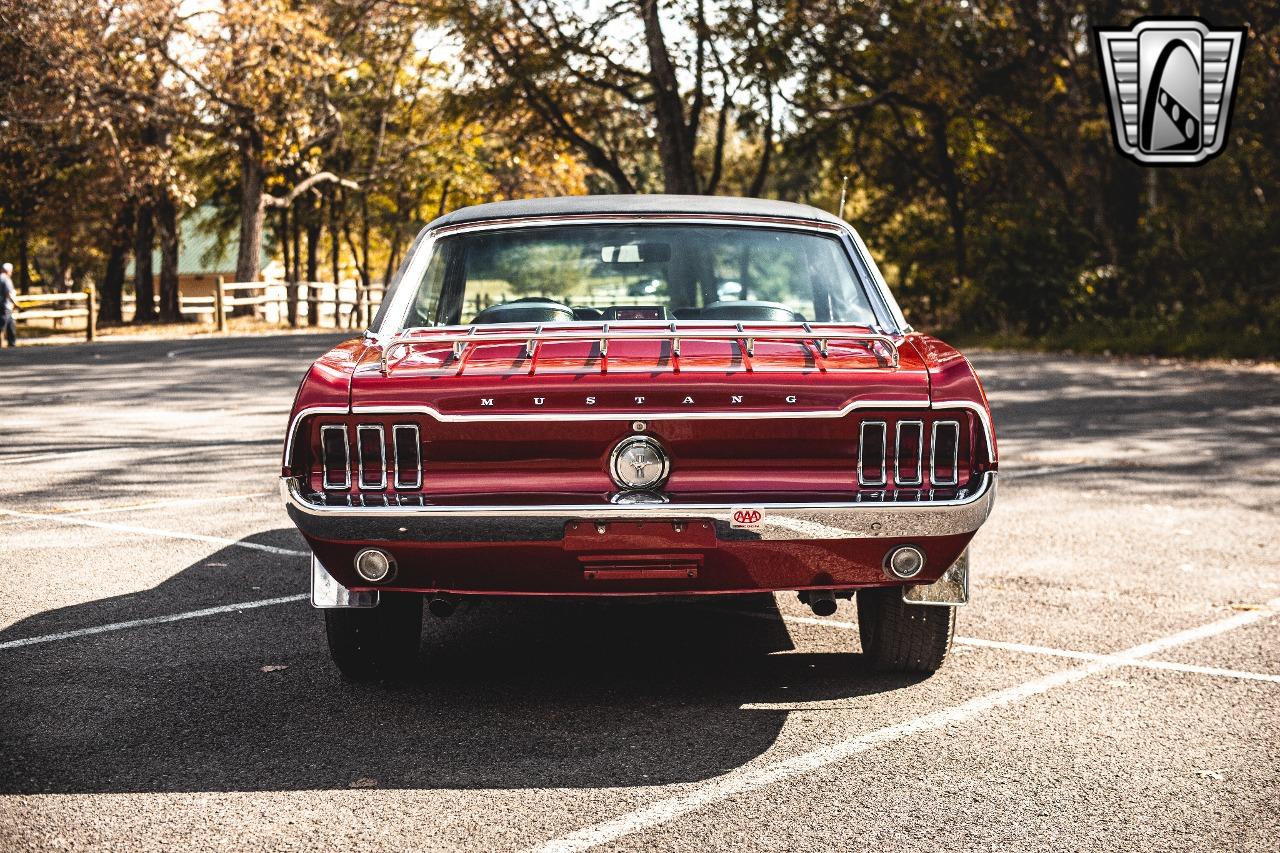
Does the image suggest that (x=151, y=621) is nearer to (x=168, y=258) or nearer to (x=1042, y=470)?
(x=1042, y=470)

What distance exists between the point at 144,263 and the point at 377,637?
4290cm

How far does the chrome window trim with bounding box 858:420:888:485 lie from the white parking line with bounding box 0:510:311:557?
363 cm

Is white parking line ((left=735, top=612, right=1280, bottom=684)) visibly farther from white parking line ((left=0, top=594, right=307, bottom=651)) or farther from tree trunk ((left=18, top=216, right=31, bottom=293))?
tree trunk ((left=18, top=216, right=31, bottom=293))

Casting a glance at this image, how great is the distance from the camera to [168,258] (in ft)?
132

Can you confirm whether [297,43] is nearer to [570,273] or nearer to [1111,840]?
[570,273]

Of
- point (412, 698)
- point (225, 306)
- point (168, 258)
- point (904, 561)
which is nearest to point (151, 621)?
point (412, 698)

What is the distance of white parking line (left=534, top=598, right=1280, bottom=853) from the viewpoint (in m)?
3.45

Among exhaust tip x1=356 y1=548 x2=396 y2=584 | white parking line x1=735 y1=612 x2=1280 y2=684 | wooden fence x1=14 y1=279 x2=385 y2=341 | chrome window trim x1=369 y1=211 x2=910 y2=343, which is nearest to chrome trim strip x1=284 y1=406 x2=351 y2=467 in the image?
exhaust tip x1=356 y1=548 x2=396 y2=584

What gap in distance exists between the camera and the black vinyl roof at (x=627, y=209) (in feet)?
17.7

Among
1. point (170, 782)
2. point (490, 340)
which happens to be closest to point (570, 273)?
point (490, 340)

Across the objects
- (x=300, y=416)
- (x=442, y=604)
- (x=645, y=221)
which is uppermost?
(x=645, y=221)

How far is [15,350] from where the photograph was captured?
84.0 feet

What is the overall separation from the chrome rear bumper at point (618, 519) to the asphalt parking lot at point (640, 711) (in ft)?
2.00

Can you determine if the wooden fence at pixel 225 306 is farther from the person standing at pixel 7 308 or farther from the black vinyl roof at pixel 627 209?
the black vinyl roof at pixel 627 209
